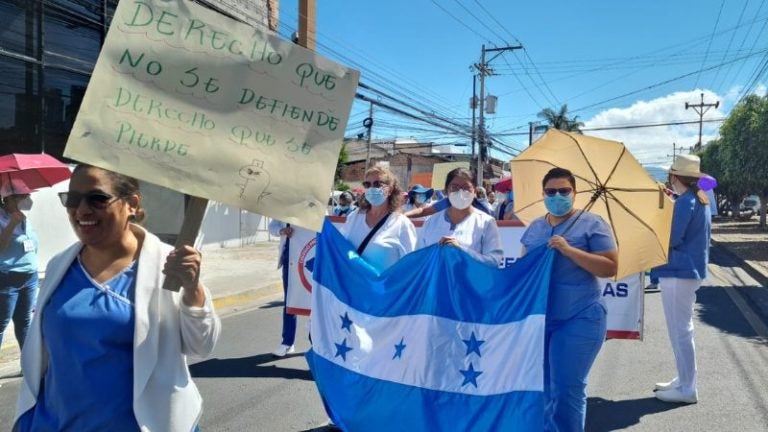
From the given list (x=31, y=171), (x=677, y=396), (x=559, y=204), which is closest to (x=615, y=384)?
(x=677, y=396)

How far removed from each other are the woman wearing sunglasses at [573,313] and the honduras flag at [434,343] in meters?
0.12

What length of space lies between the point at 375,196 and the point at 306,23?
8.98m

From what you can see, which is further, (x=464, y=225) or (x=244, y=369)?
(x=244, y=369)

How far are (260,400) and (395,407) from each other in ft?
5.77

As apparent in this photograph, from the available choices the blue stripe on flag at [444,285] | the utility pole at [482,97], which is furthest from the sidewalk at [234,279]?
the utility pole at [482,97]

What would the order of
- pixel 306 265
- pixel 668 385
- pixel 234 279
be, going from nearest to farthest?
pixel 668 385 → pixel 306 265 → pixel 234 279

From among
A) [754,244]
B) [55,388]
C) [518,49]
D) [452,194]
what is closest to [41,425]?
[55,388]

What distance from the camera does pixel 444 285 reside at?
3650 millimetres

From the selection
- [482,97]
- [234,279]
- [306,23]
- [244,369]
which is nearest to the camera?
[244,369]

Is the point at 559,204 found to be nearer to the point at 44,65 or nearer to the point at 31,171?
the point at 31,171

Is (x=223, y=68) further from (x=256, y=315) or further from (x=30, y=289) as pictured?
(x=256, y=315)

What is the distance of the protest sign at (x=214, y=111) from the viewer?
1.64 metres

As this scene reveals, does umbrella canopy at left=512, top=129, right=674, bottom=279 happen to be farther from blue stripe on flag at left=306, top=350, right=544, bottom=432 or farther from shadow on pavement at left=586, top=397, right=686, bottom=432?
shadow on pavement at left=586, top=397, right=686, bottom=432

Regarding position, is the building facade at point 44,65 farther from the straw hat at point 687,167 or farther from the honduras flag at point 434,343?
the straw hat at point 687,167
